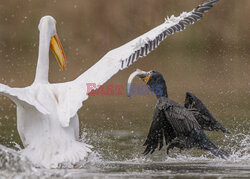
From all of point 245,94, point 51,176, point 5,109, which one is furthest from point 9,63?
point 51,176

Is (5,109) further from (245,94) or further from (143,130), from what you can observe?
(245,94)

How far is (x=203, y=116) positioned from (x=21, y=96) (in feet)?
8.36

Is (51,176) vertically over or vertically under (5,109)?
under

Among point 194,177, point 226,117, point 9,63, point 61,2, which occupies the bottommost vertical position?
point 194,177

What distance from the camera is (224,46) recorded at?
61.2 ft

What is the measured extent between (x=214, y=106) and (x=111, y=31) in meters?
8.37

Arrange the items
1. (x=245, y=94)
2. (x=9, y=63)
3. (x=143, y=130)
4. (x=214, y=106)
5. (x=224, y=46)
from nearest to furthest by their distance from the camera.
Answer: (x=143, y=130) → (x=214, y=106) → (x=245, y=94) → (x=9, y=63) → (x=224, y=46)

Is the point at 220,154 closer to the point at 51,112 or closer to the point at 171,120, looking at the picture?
the point at 171,120

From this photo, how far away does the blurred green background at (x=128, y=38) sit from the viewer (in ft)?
Answer: 51.1

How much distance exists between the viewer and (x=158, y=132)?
6871 millimetres

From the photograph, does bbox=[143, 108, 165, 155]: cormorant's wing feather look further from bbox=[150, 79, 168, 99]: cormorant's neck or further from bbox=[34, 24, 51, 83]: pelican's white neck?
bbox=[34, 24, 51, 83]: pelican's white neck

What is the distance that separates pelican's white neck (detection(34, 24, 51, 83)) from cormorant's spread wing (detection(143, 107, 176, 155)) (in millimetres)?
1221

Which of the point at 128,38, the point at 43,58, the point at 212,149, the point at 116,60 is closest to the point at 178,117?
the point at 212,149

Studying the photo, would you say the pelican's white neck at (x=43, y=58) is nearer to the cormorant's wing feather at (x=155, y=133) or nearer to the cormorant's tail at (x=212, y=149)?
the cormorant's wing feather at (x=155, y=133)
